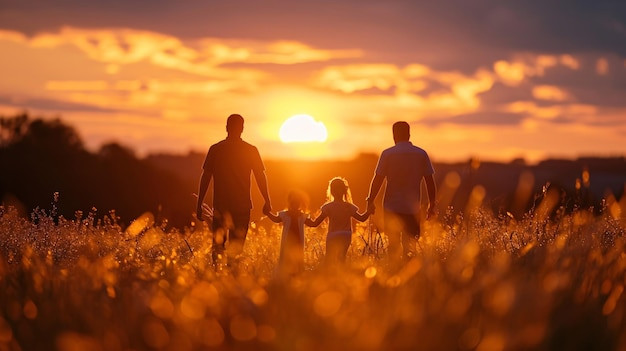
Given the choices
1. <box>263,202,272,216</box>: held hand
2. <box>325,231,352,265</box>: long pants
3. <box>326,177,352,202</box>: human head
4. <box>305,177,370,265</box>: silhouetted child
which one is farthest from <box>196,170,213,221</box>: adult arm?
<box>325,231,352,265</box>: long pants

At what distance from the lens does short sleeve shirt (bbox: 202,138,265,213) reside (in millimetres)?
11391

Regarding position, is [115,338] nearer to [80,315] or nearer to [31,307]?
[80,315]

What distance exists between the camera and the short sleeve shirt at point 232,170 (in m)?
11.4

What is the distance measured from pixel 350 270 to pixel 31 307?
2.60 metres

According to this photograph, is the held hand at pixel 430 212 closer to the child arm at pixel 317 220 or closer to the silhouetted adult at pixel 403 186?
the silhouetted adult at pixel 403 186

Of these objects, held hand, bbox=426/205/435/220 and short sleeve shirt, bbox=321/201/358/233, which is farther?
held hand, bbox=426/205/435/220

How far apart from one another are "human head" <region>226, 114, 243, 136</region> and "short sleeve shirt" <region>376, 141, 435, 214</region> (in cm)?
181

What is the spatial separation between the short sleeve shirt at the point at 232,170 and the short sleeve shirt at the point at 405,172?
1.69 metres

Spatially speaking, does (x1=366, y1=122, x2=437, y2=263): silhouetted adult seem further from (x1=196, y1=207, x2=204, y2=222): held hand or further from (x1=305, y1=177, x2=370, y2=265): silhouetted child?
(x1=196, y1=207, x2=204, y2=222): held hand

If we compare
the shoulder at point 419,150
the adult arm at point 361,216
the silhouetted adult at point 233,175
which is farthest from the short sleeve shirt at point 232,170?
the shoulder at point 419,150

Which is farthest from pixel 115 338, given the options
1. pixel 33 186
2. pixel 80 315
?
pixel 33 186

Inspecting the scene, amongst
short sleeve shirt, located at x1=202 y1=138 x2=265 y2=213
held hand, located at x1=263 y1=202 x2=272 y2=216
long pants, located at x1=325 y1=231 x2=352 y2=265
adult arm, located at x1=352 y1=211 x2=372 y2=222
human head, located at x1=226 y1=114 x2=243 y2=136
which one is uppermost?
human head, located at x1=226 y1=114 x2=243 y2=136

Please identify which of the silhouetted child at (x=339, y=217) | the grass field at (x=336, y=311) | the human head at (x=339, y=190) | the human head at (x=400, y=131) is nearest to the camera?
the grass field at (x=336, y=311)

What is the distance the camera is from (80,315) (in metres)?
6.10
